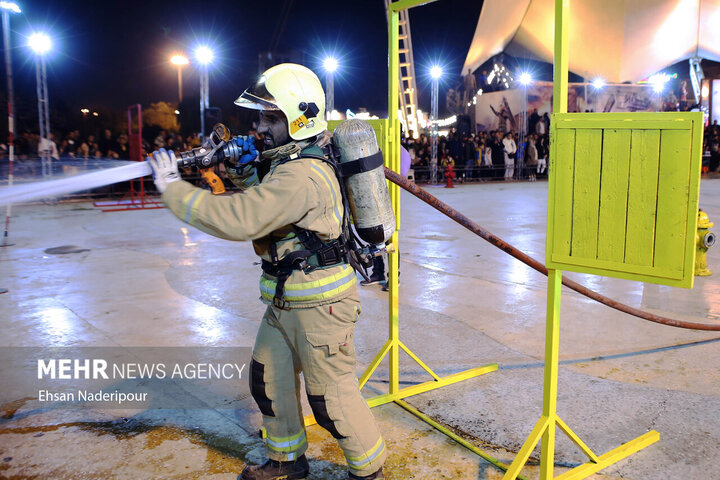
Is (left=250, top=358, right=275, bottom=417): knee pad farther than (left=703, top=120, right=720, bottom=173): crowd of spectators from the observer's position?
No

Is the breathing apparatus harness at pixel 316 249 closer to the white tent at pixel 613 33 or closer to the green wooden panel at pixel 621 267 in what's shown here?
the green wooden panel at pixel 621 267

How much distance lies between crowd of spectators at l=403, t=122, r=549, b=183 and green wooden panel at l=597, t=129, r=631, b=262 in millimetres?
17142

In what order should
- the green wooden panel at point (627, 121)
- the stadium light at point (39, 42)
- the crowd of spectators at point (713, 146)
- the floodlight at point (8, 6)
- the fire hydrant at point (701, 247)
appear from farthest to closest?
the crowd of spectators at point (713, 146) → the stadium light at point (39, 42) → the floodlight at point (8, 6) → the fire hydrant at point (701, 247) → the green wooden panel at point (627, 121)

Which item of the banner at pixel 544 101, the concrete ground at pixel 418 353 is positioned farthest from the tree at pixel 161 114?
the concrete ground at pixel 418 353

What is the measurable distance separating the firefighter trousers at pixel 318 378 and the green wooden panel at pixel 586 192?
3.13 ft

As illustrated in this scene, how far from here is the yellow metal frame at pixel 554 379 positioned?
224cm

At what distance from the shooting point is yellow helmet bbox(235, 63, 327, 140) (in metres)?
2.36

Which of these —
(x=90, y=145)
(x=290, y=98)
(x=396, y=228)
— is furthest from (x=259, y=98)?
(x=90, y=145)

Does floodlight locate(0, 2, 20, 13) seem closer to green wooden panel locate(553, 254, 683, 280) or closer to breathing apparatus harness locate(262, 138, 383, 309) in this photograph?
breathing apparatus harness locate(262, 138, 383, 309)

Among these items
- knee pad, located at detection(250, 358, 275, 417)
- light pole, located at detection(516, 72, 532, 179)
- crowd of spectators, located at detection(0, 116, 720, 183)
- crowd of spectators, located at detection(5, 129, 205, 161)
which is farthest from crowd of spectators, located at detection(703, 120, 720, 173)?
knee pad, located at detection(250, 358, 275, 417)

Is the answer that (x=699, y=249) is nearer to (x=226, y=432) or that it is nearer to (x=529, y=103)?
(x=226, y=432)

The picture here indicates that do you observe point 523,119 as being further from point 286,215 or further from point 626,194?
point 286,215

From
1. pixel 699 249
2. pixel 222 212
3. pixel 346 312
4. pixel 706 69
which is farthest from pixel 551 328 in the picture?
pixel 706 69

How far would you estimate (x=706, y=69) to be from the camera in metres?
29.9
